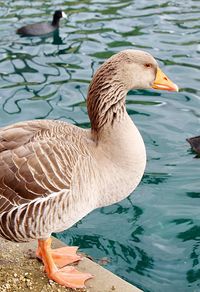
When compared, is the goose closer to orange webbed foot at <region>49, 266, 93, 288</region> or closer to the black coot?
orange webbed foot at <region>49, 266, 93, 288</region>

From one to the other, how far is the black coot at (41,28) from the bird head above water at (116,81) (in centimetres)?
695

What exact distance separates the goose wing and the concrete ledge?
20.5 inches

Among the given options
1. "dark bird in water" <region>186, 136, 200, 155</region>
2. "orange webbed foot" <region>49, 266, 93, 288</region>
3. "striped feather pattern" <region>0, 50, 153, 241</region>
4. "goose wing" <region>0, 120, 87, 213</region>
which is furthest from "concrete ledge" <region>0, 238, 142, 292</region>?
"dark bird in water" <region>186, 136, 200, 155</region>

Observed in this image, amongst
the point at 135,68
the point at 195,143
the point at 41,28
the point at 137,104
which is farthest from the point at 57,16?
the point at 135,68

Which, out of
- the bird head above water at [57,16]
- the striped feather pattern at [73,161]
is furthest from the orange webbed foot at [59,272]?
the bird head above water at [57,16]

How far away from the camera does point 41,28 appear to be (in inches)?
436

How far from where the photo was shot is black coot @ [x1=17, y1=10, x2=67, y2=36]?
10.7m

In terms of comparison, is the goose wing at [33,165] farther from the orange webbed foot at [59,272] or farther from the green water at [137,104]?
the green water at [137,104]

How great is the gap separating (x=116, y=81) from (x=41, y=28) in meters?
7.39

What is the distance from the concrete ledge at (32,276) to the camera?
4039 millimetres

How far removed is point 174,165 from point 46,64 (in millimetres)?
3689

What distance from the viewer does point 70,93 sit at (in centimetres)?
834

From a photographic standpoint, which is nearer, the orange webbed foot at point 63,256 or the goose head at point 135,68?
the goose head at point 135,68

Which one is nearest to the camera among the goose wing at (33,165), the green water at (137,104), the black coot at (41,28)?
the goose wing at (33,165)
